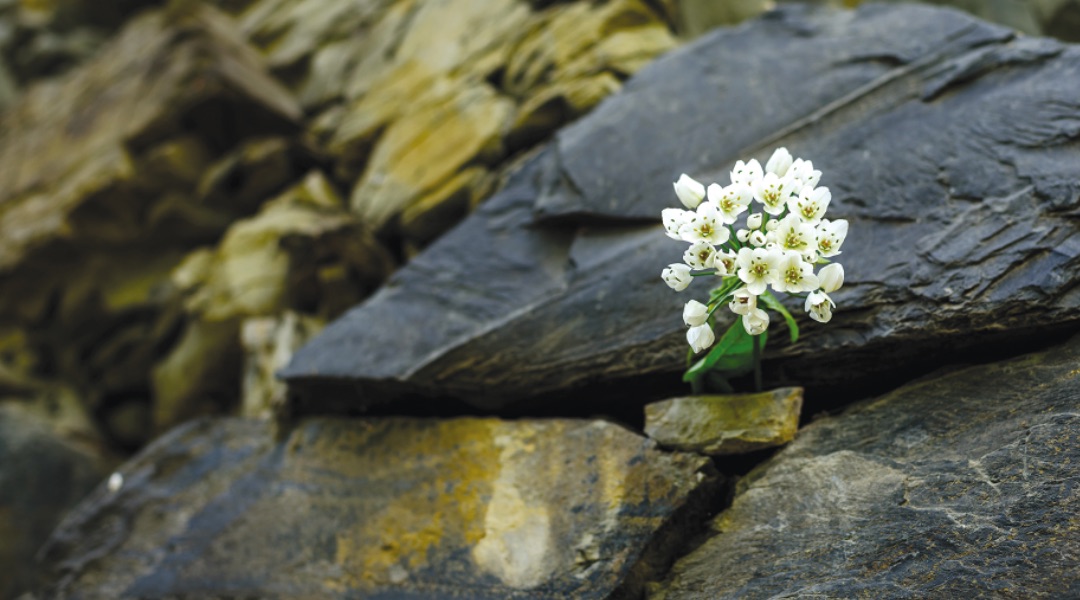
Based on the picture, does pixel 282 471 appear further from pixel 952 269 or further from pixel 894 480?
pixel 952 269

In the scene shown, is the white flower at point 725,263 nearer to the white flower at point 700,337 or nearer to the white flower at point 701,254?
the white flower at point 701,254

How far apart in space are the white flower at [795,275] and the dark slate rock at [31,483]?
6.61 meters

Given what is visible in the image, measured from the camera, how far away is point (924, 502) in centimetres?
306

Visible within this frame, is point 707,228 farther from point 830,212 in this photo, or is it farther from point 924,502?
point 924,502

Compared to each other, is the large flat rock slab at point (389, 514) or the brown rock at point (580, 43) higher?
the brown rock at point (580, 43)

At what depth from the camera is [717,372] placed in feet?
12.1

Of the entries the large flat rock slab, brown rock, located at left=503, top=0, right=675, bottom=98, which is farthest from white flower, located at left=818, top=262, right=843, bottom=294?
brown rock, located at left=503, top=0, right=675, bottom=98

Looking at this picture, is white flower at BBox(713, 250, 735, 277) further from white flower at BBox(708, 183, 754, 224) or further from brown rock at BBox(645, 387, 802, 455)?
brown rock at BBox(645, 387, 802, 455)

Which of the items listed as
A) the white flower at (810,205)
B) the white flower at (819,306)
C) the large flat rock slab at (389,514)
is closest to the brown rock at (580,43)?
the large flat rock slab at (389,514)

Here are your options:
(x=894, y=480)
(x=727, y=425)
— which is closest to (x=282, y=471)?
(x=727, y=425)

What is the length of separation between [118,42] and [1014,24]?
402 inches

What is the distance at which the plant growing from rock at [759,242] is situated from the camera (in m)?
3.02

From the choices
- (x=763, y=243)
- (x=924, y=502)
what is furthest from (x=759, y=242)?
(x=924, y=502)

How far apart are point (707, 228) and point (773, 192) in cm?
31
